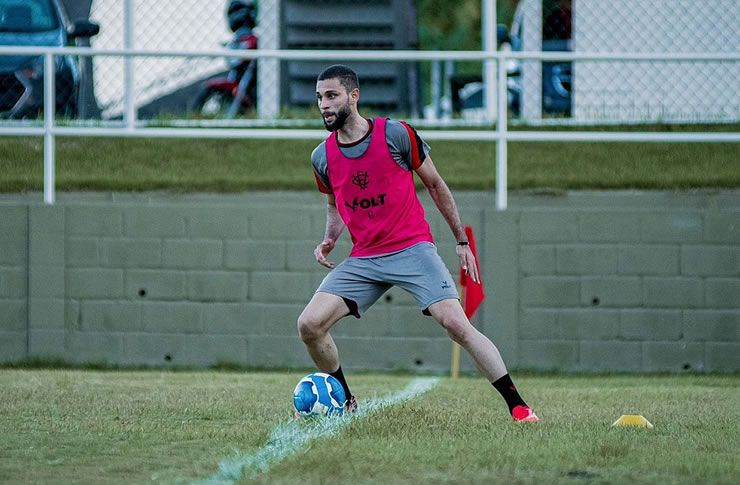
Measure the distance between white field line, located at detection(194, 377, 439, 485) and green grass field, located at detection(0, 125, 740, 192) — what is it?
4.59 metres

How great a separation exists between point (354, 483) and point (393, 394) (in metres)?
3.59

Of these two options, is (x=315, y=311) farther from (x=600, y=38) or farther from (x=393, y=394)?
(x=600, y=38)

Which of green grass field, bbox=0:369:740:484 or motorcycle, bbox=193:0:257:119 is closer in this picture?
green grass field, bbox=0:369:740:484

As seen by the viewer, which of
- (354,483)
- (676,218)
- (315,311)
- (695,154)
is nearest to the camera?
Result: (354,483)

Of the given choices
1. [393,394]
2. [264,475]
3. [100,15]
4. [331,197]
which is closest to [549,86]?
[100,15]

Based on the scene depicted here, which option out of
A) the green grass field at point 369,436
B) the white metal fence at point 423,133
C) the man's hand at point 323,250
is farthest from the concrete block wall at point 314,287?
Answer: the man's hand at point 323,250

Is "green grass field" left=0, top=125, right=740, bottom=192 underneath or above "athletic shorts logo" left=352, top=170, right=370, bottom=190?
above

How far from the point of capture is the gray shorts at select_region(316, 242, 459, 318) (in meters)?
6.20

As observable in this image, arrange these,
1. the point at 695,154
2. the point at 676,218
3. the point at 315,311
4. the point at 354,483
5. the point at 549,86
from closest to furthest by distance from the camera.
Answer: the point at 354,483, the point at 315,311, the point at 676,218, the point at 695,154, the point at 549,86

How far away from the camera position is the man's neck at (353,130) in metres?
6.16

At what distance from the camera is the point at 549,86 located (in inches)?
490

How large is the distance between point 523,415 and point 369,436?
3.29 ft

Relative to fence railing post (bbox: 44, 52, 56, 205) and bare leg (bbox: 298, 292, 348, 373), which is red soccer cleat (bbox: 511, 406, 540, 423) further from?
fence railing post (bbox: 44, 52, 56, 205)

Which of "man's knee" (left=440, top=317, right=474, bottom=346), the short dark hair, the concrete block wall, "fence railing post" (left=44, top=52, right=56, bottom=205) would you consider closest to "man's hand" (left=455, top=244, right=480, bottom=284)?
"man's knee" (left=440, top=317, right=474, bottom=346)
